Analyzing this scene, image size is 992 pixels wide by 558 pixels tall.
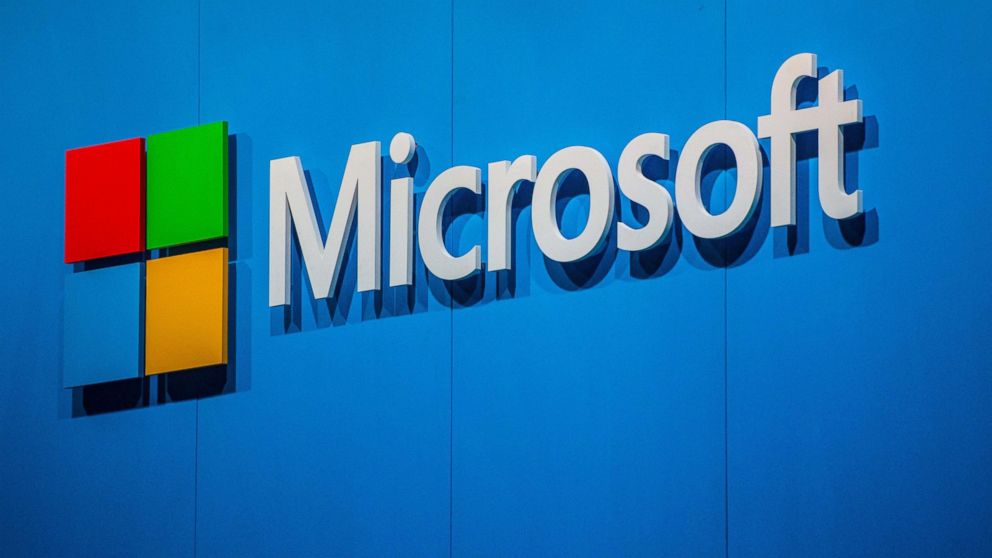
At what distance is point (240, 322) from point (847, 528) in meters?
1.91

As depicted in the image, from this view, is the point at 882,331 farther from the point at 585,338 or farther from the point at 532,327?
the point at 532,327

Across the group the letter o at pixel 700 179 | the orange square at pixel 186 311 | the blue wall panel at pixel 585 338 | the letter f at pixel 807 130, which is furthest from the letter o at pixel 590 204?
the orange square at pixel 186 311

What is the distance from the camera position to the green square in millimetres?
4426

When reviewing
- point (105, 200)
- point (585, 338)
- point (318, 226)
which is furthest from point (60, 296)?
point (585, 338)

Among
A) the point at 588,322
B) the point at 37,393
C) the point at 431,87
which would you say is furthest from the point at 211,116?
the point at 588,322

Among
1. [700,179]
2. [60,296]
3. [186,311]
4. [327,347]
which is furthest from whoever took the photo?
[60,296]

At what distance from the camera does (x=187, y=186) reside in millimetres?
4496

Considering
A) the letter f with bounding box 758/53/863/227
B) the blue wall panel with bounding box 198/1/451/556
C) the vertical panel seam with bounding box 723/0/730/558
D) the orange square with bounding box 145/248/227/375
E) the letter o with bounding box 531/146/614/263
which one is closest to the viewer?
the letter f with bounding box 758/53/863/227

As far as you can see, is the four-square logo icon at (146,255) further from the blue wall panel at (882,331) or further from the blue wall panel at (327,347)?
the blue wall panel at (882,331)

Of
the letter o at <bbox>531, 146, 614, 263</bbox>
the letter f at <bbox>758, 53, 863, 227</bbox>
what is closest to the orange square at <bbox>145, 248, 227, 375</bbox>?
the letter o at <bbox>531, 146, 614, 263</bbox>

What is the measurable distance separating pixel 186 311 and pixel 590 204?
136 cm

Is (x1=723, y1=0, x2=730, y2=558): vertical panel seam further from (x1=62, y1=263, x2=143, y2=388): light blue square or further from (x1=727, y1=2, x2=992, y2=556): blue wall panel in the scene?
(x1=62, y1=263, x2=143, y2=388): light blue square

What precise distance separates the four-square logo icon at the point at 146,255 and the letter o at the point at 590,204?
42.4 inches

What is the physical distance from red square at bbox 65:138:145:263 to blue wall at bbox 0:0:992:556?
0.41 feet
